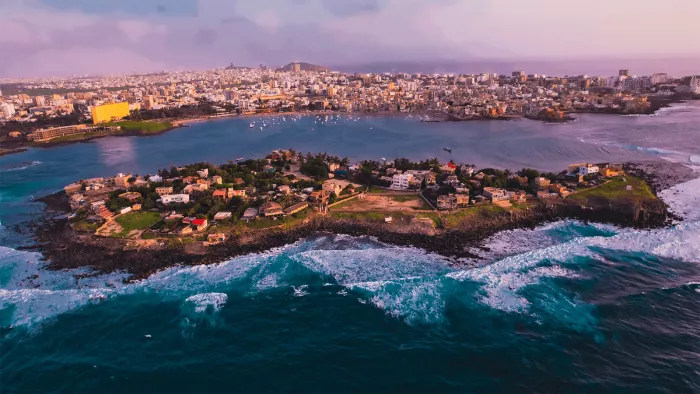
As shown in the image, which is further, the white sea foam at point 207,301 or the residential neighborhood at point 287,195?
the residential neighborhood at point 287,195

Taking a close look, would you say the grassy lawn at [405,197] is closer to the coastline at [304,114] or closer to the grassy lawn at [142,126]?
the coastline at [304,114]

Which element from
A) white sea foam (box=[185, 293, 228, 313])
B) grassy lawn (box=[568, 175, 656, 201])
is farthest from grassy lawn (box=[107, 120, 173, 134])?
grassy lawn (box=[568, 175, 656, 201])

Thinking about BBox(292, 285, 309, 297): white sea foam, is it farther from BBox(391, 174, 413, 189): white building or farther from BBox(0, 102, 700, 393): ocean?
BBox(391, 174, 413, 189): white building

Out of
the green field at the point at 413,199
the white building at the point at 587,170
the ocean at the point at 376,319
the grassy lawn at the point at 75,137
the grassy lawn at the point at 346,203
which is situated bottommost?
the ocean at the point at 376,319

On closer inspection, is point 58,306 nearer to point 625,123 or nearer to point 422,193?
point 422,193

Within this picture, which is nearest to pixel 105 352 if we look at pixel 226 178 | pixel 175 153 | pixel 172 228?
pixel 172 228

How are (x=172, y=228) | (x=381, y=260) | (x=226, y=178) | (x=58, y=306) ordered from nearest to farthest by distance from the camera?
(x=58, y=306), (x=381, y=260), (x=172, y=228), (x=226, y=178)

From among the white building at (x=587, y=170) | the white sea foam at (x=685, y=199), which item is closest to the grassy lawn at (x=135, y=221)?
the white building at (x=587, y=170)
